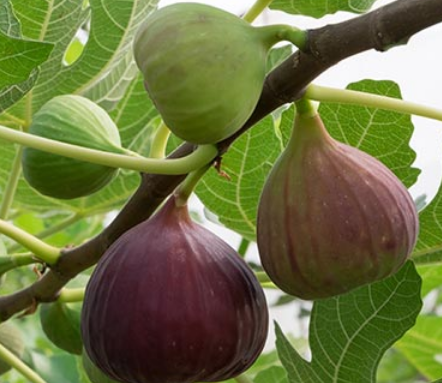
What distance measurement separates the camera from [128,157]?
3.60ft

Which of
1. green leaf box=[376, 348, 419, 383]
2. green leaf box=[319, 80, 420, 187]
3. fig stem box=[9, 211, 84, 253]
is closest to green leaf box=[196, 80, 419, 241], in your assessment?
green leaf box=[319, 80, 420, 187]

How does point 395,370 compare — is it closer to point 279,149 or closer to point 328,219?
point 279,149

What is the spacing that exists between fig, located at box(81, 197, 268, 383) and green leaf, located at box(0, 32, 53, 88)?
207 millimetres

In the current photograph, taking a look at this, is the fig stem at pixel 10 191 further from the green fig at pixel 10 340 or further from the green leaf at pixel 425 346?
the green leaf at pixel 425 346

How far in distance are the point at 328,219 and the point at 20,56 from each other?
37 centimetres

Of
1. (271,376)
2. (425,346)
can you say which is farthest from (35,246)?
(425,346)

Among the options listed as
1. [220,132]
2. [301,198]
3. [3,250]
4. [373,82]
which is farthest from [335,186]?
[3,250]

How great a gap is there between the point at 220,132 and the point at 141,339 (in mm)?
240

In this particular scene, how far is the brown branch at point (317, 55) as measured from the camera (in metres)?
0.91

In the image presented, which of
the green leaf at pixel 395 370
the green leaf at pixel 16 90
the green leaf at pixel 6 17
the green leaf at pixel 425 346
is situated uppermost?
the green leaf at pixel 6 17

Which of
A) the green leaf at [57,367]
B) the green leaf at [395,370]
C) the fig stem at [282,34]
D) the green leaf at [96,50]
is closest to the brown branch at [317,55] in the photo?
the fig stem at [282,34]

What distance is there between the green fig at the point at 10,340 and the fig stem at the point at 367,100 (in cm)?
81

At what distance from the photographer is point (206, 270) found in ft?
3.51

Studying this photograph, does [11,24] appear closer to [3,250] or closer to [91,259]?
[91,259]
